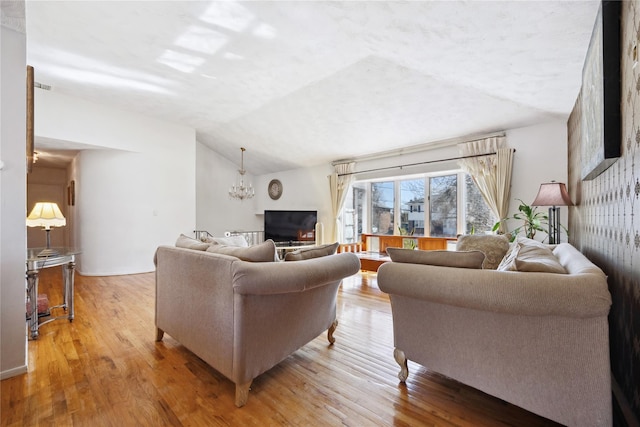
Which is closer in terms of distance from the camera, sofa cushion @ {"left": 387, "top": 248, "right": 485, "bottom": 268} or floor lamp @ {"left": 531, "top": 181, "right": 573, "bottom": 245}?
sofa cushion @ {"left": 387, "top": 248, "right": 485, "bottom": 268}

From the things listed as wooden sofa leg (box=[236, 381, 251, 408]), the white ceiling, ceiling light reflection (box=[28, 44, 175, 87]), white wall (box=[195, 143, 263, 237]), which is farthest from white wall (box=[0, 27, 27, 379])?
white wall (box=[195, 143, 263, 237])

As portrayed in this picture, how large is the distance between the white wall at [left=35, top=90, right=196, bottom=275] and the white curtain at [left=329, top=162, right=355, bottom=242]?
11.1ft

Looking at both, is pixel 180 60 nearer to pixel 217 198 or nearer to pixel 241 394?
pixel 241 394

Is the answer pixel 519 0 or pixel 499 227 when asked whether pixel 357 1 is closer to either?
pixel 519 0

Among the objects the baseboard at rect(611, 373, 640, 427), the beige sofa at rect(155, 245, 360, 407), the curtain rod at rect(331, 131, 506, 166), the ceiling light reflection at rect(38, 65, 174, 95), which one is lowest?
the baseboard at rect(611, 373, 640, 427)

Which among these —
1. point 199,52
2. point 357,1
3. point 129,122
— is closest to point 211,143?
point 129,122

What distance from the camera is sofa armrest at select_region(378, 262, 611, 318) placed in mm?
1140

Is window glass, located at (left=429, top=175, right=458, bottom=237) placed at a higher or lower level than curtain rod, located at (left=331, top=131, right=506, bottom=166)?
lower

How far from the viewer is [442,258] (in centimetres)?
161

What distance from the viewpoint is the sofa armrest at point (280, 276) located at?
4.96 feet

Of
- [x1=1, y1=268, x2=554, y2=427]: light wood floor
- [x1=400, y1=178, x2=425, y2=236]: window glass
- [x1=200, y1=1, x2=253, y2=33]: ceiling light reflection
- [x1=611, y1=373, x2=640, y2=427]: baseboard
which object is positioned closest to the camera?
[x1=611, y1=373, x2=640, y2=427]: baseboard

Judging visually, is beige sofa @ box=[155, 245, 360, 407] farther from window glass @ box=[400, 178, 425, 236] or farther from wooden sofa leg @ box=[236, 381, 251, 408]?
window glass @ box=[400, 178, 425, 236]

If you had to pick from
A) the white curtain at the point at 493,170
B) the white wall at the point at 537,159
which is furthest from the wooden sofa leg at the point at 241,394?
the white wall at the point at 537,159

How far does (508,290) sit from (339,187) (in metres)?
4.96
